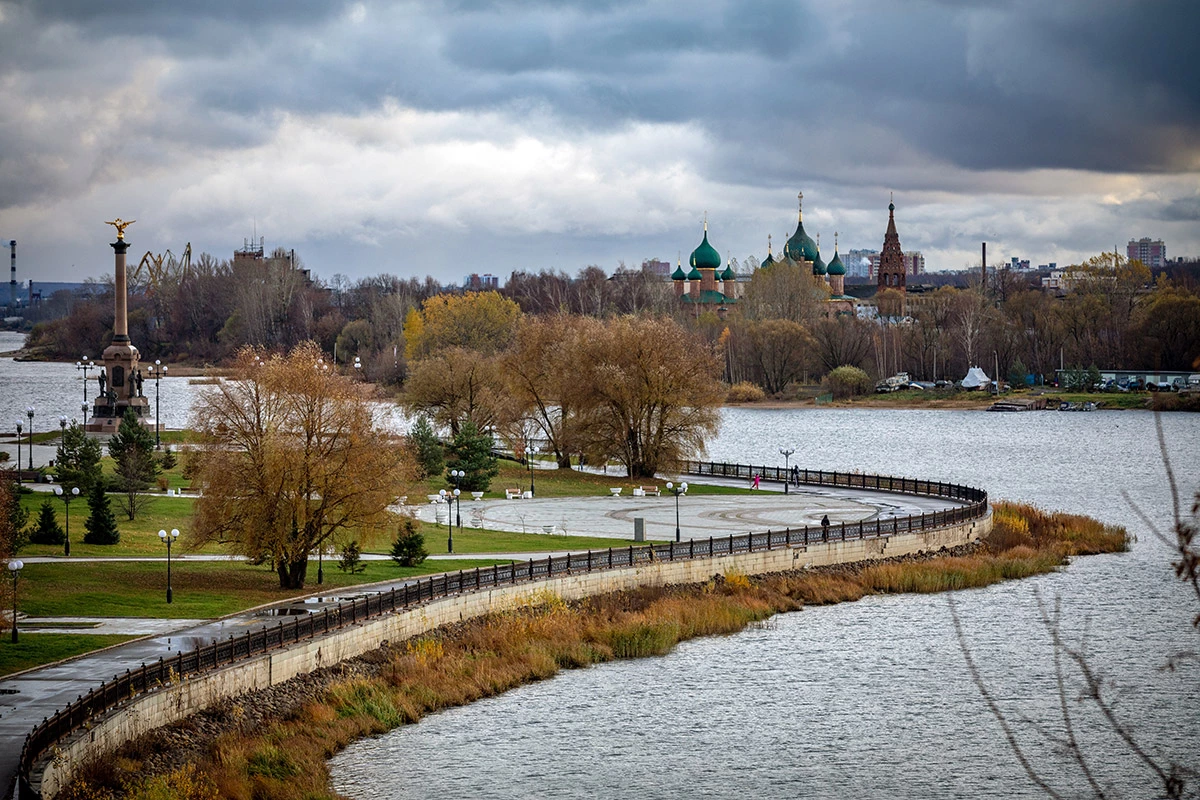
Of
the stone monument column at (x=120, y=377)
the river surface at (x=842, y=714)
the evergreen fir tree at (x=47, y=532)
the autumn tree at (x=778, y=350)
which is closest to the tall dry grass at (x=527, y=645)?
the river surface at (x=842, y=714)

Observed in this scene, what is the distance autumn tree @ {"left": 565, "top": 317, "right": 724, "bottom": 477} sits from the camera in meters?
72.2

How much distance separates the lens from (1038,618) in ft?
146

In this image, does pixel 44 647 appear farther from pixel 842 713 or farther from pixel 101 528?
pixel 842 713

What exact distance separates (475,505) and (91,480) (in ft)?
53.4

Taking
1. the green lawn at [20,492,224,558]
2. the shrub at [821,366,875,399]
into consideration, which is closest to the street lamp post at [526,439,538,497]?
the green lawn at [20,492,224,558]

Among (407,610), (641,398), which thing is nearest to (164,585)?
(407,610)

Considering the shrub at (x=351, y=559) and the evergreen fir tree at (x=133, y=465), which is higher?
the evergreen fir tree at (x=133, y=465)

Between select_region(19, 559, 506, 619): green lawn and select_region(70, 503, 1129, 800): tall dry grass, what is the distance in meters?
4.82

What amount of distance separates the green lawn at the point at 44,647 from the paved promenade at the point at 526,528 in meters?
0.44

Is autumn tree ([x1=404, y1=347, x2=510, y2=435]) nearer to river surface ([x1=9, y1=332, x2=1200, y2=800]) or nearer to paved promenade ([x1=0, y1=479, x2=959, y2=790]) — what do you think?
paved promenade ([x1=0, y1=479, x2=959, y2=790])

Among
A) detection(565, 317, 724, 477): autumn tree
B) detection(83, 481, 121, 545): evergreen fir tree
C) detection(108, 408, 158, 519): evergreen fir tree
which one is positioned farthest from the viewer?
detection(565, 317, 724, 477): autumn tree

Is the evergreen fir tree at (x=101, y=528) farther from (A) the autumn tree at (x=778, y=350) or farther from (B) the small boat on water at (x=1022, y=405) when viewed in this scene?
(B) the small boat on water at (x=1022, y=405)

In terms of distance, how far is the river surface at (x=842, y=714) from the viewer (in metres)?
28.5

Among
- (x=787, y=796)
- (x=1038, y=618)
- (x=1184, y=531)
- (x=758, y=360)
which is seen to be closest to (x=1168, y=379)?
(x=758, y=360)
